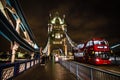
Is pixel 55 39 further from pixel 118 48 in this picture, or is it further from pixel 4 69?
pixel 4 69

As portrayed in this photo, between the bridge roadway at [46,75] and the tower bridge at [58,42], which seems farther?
the tower bridge at [58,42]

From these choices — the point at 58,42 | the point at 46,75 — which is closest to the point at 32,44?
the point at 46,75

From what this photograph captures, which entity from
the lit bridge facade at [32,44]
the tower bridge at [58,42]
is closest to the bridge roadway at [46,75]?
the lit bridge facade at [32,44]

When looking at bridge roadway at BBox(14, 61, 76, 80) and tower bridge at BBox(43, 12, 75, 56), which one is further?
tower bridge at BBox(43, 12, 75, 56)

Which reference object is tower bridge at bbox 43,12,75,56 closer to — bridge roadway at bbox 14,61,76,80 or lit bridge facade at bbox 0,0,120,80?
lit bridge facade at bbox 0,0,120,80

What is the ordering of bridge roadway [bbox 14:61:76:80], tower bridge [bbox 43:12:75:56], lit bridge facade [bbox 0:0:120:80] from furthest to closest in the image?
tower bridge [bbox 43:12:75:56] < bridge roadway [bbox 14:61:76:80] < lit bridge facade [bbox 0:0:120:80]

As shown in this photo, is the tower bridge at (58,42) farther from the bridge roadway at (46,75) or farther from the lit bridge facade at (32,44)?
the bridge roadway at (46,75)

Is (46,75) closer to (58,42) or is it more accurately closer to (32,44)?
(32,44)

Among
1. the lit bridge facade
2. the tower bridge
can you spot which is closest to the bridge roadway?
the lit bridge facade

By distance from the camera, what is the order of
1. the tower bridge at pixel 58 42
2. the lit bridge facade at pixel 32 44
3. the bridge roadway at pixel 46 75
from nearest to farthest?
the lit bridge facade at pixel 32 44 < the bridge roadway at pixel 46 75 < the tower bridge at pixel 58 42

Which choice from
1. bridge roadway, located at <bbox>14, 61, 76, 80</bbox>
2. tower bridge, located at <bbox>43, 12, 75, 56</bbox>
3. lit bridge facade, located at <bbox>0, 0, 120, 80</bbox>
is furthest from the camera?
tower bridge, located at <bbox>43, 12, 75, 56</bbox>

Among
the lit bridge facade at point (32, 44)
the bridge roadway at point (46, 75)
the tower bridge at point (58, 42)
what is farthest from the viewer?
the tower bridge at point (58, 42)

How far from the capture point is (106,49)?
78.9 feet

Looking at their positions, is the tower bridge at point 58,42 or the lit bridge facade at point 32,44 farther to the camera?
the tower bridge at point 58,42
